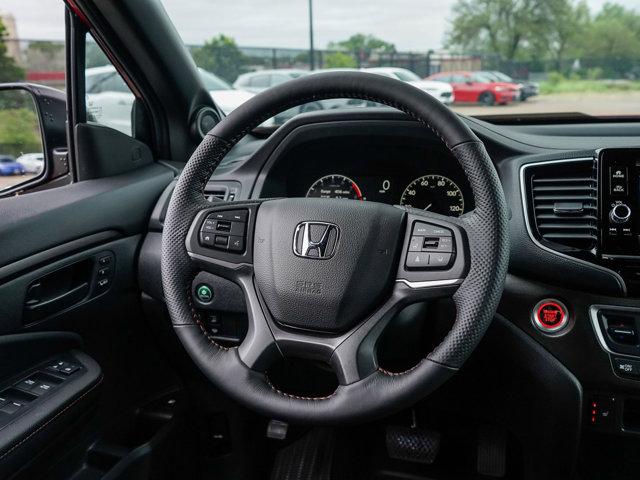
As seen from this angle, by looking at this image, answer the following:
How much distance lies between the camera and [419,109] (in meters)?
1.29

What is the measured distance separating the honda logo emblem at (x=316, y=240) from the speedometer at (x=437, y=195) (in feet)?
1.95

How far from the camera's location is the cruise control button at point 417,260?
4.24ft

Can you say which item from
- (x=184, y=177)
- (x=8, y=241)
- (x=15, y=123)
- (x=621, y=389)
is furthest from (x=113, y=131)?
(x=621, y=389)

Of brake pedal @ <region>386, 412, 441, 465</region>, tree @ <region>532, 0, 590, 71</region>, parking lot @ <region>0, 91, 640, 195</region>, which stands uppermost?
tree @ <region>532, 0, 590, 71</region>

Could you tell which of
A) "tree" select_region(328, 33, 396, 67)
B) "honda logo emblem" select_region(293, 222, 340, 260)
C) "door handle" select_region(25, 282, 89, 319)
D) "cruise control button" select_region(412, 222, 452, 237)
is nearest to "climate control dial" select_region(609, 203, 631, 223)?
Result: "cruise control button" select_region(412, 222, 452, 237)

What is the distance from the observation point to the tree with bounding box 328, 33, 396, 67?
2037mm

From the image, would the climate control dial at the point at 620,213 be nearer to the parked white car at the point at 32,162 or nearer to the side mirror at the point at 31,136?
the side mirror at the point at 31,136

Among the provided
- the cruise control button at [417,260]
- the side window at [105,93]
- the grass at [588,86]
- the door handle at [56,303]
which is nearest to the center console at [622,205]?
the grass at [588,86]

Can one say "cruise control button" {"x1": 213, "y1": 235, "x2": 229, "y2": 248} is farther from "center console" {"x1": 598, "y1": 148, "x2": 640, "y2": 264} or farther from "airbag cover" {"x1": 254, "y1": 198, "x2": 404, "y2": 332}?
"center console" {"x1": 598, "y1": 148, "x2": 640, "y2": 264}

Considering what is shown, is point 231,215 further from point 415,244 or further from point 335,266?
point 415,244

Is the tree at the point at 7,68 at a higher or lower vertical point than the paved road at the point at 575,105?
higher

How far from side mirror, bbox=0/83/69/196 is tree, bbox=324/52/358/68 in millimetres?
891

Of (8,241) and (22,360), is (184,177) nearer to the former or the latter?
(8,241)

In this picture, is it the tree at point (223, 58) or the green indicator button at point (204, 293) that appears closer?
the green indicator button at point (204, 293)
